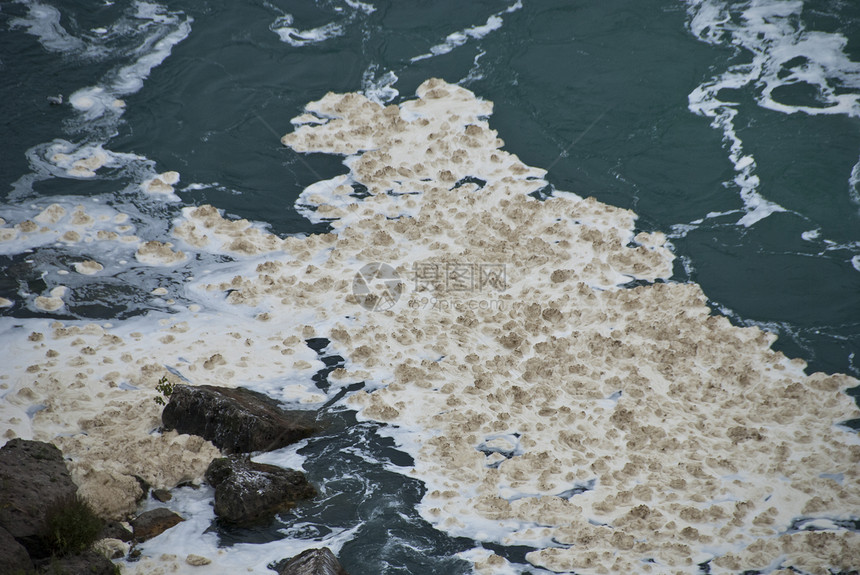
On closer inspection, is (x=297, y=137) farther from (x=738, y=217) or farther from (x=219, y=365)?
(x=738, y=217)

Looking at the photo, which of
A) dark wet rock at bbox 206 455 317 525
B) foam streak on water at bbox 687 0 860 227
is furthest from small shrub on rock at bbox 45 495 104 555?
foam streak on water at bbox 687 0 860 227

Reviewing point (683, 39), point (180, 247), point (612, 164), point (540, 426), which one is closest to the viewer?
point (540, 426)

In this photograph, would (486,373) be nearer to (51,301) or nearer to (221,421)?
(221,421)

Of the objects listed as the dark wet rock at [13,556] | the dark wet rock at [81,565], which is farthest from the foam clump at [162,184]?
the dark wet rock at [13,556]

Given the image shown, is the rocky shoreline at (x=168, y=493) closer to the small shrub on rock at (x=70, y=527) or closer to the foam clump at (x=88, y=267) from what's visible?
the small shrub on rock at (x=70, y=527)

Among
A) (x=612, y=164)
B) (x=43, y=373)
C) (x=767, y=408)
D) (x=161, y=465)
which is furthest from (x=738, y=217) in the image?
(x=43, y=373)
